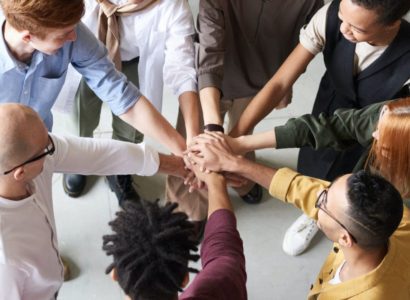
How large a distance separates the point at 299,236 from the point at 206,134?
74 cm

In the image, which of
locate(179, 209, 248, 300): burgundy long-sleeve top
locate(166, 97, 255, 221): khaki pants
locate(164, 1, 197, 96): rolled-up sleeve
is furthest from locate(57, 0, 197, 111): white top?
locate(179, 209, 248, 300): burgundy long-sleeve top

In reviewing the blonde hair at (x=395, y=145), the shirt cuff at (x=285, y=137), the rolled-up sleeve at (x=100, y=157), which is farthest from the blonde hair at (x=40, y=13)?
the blonde hair at (x=395, y=145)

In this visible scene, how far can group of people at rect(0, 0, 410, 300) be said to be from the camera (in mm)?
1116

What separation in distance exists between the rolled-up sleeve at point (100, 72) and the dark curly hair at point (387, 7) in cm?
81

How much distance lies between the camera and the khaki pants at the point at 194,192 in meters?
2.08

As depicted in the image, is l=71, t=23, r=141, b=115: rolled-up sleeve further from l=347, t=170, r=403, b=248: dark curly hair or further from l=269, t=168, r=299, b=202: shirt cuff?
l=347, t=170, r=403, b=248: dark curly hair

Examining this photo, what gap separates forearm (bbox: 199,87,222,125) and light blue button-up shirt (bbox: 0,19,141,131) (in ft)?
0.90

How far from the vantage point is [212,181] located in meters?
1.66

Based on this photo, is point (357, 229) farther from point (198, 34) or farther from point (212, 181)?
point (198, 34)

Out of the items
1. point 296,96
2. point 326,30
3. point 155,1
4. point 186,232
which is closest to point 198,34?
point 155,1

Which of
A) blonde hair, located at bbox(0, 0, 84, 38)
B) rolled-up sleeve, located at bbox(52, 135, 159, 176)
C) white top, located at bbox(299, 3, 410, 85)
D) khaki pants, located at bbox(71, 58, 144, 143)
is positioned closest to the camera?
blonde hair, located at bbox(0, 0, 84, 38)

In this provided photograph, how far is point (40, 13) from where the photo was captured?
4.01ft

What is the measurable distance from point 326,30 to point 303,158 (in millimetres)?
622

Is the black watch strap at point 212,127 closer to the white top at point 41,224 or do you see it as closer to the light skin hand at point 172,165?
the light skin hand at point 172,165
